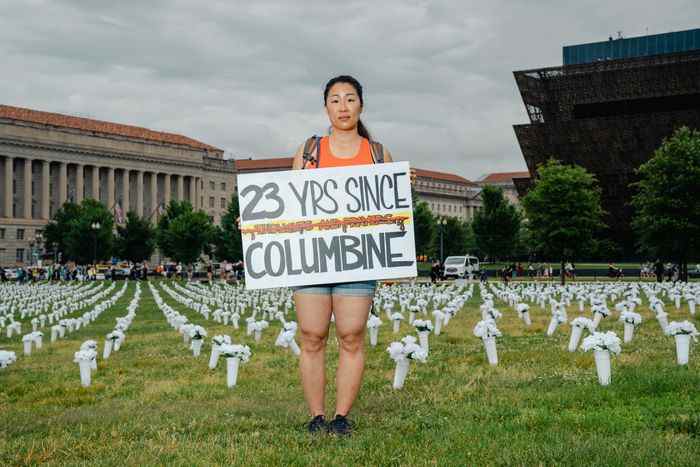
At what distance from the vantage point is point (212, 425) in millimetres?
6797

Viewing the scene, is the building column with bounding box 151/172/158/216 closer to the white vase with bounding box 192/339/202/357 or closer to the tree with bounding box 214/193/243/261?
the tree with bounding box 214/193/243/261

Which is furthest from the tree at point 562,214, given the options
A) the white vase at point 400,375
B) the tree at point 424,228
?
the white vase at point 400,375

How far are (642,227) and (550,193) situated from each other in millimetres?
8594

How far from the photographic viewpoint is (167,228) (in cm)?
10381

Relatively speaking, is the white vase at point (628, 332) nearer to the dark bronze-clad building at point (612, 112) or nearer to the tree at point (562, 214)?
the tree at point (562, 214)

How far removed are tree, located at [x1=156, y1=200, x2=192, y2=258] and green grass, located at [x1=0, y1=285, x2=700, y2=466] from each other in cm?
8645

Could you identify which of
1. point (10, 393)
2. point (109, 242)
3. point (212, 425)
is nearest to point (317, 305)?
point (212, 425)

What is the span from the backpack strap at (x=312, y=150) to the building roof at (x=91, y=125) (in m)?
127

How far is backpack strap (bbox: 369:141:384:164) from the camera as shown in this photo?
21.9 ft

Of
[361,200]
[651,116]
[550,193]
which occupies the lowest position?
[361,200]

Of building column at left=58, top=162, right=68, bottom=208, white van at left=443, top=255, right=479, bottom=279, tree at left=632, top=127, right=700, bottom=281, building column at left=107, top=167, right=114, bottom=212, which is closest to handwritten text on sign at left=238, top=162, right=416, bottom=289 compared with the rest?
tree at left=632, top=127, right=700, bottom=281

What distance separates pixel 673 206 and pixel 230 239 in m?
56.2

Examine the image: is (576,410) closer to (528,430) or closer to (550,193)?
(528,430)

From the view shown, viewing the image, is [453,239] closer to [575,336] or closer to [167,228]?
[167,228]
